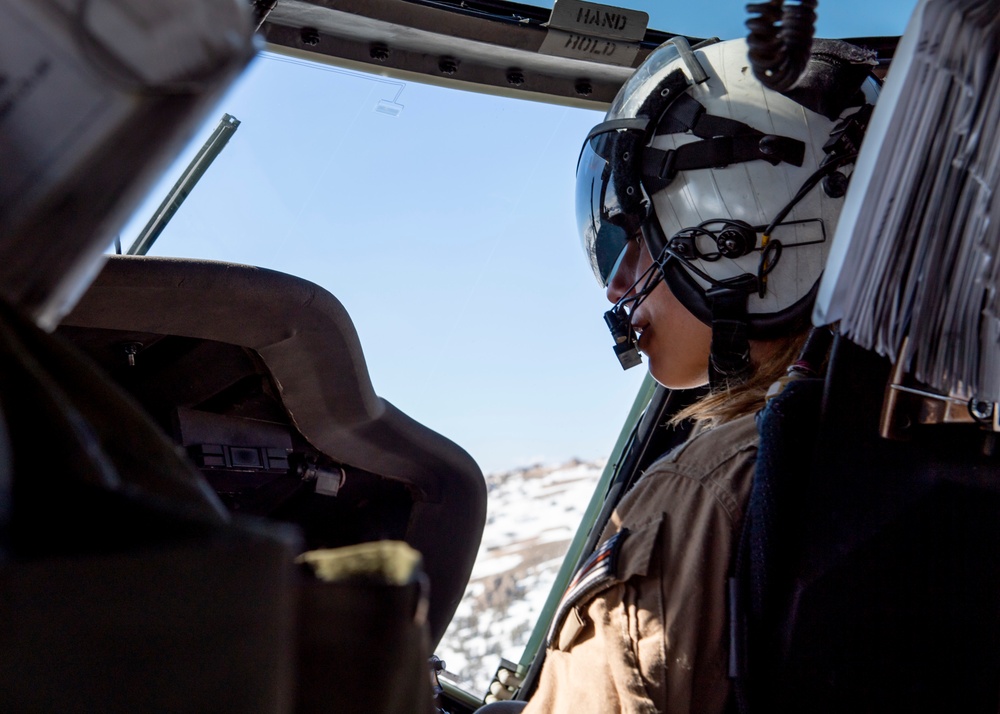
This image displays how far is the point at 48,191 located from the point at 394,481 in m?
1.44

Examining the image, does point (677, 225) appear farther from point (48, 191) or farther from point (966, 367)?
point (48, 191)

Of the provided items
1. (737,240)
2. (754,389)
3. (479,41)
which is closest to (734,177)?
(737,240)

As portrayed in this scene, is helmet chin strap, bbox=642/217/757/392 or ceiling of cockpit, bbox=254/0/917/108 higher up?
ceiling of cockpit, bbox=254/0/917/108

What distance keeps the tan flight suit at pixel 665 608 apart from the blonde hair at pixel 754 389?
0.20 metres

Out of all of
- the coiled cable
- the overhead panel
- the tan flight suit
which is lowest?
the tan flight suit

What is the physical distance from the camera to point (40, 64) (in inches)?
13.4

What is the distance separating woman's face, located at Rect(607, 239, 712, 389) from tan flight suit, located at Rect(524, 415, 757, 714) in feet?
1.40

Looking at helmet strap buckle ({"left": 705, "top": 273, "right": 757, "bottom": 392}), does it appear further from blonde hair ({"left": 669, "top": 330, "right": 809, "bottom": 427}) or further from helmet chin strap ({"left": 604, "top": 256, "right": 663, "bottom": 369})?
helmet chin strap ({"left": 604, "top": 256, "right": 663, "bottom": 369})

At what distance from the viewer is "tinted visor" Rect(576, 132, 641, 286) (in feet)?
5.36

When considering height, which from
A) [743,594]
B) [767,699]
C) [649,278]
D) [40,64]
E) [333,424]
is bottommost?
[767,699]

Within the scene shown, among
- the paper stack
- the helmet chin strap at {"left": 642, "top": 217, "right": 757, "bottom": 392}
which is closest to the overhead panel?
the helmet chin strap at {"left": 642, "top": 217, "right": 757, "bottom": 392}

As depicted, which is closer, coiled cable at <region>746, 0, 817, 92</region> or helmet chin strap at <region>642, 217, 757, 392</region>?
coiled cable at <region>746, 0, 817, 92</region>

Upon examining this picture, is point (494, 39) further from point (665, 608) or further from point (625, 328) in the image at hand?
point (665, 608)

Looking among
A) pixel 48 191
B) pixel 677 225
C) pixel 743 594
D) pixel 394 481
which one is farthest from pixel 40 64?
pixel 394 481
